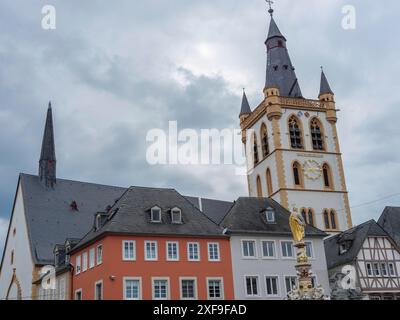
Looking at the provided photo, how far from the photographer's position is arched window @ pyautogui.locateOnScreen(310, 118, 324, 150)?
2820 inches

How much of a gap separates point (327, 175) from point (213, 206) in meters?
13.9

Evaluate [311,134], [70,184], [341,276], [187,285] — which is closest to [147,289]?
[187,285]

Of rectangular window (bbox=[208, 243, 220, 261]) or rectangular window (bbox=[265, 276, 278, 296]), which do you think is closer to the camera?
rectangular window (bbox=[208, 243, 220, 261])


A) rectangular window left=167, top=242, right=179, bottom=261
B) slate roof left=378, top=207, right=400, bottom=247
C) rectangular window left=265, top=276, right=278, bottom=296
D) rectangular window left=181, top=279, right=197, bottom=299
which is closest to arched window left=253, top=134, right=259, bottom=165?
slate roof left=378, top=207, right=400, bottom=247

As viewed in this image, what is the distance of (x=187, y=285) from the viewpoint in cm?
4191

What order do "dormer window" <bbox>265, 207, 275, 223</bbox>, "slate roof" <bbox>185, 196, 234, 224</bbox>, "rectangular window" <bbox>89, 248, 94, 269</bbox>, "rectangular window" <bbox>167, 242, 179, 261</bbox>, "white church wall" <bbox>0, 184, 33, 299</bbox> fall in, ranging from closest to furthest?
"rectangular window" <bbox>167, 242, 179, 261</bbox>, "rectangular window" <bbox>89, 248, 94, 269</bbox>, "dormer window" <bbox>265, 207, 275, 223</bbox>, "white church wall" <bbox>0, 184, 33, 299</bbox>, "slate roof" <bbox>185, 196, 234, 224</bbox>

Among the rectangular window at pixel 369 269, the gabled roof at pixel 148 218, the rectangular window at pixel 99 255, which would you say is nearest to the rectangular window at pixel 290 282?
the gabled roof at pixel 148 218

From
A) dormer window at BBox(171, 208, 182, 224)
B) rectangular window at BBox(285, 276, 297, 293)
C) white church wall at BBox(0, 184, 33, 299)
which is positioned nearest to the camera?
dormer window at BBox(171, 208, 182, 224)

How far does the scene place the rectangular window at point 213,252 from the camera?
43.6 metres

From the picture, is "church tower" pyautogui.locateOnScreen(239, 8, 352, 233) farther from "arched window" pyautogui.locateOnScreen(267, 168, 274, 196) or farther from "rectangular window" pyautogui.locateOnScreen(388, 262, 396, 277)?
"rectangular window" pyautogui.locateOnScreen(388, 262, 396, 277)

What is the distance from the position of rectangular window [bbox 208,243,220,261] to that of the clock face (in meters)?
27.2

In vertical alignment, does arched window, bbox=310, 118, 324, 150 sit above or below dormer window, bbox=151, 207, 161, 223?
above

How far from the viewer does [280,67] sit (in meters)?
77.0

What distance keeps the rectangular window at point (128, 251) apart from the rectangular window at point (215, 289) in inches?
231
